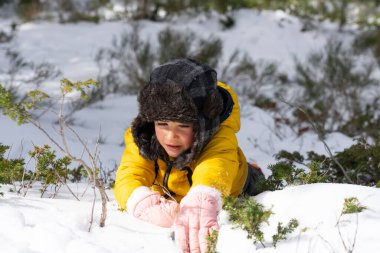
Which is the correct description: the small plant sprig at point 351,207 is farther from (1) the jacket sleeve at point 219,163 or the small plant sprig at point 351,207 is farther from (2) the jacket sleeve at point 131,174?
(2) the jacket sleeve at point 131,174

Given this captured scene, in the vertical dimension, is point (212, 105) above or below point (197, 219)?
above

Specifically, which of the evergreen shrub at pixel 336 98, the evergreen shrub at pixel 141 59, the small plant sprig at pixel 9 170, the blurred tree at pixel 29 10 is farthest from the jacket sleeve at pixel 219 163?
the blurred tree at pixel 29 10

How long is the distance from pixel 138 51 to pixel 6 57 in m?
1.88

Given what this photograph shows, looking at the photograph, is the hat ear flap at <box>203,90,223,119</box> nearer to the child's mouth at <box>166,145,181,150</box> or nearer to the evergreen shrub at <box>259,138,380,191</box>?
the child's mouth at <box>166,145,181,150</box>

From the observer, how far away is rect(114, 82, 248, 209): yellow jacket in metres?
2.14

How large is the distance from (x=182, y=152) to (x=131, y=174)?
0.84 ft

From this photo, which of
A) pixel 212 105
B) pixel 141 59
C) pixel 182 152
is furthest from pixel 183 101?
pixel 141 59

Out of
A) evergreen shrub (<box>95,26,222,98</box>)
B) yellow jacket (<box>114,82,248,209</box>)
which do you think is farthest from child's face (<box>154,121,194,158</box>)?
evergreen shrub (<box>95,26,222,98</box>)

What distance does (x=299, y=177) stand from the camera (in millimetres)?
2271

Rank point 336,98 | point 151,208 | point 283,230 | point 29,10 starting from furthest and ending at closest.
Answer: point 29,10 → point 336,98 → point 151,208 → point 283,230

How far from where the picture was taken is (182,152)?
89.7 inches

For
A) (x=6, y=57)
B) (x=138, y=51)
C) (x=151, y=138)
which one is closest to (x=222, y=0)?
(x=138, y=51)

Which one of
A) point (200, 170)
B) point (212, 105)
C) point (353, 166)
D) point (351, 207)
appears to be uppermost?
point (212, 105)

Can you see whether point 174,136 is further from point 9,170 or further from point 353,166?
point 353,166
